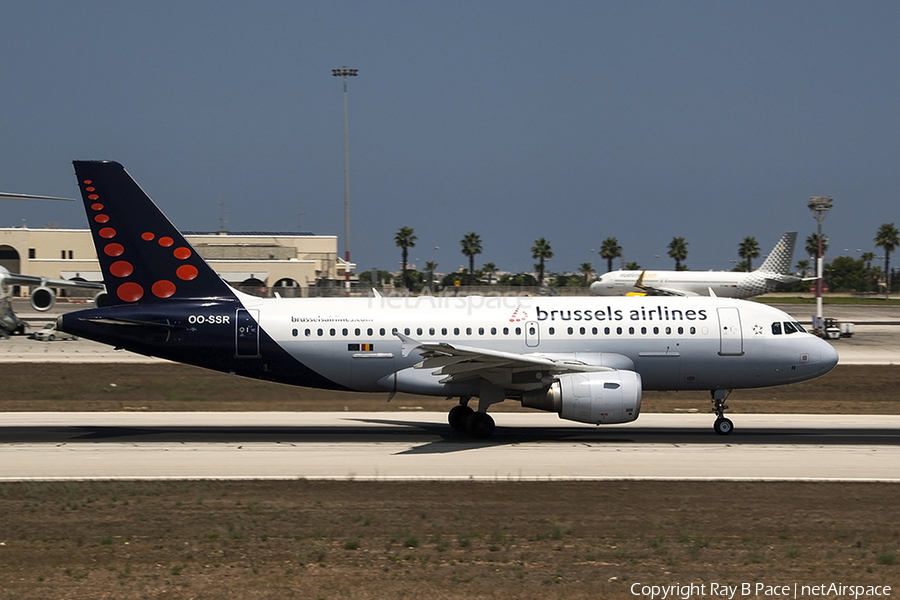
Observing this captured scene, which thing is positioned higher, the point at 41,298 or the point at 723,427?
the point at 41,298

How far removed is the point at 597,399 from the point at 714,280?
6321 cm

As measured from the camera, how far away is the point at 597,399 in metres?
22.0

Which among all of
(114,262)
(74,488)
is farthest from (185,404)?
(74,488)

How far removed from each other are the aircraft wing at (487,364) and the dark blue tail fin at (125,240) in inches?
270

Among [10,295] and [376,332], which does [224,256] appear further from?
[376,332]

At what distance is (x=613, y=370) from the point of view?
23.2 meters

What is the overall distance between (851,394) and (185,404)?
2414 centimetres

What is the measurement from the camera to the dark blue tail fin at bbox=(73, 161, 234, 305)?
24.5 m

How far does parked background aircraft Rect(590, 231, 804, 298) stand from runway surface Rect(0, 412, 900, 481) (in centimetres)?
4998

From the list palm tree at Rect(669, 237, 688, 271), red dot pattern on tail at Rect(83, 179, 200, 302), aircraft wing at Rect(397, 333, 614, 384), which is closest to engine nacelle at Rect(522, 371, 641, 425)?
aircraft wing at Rect(397, 333, 614, 384)

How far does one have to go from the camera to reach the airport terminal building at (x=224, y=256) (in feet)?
300

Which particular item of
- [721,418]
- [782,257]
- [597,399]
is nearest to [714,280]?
[782,257]

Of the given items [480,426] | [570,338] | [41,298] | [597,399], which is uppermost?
[41,298]

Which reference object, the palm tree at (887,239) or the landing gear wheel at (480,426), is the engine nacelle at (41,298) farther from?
the palm tree at (887,239)
